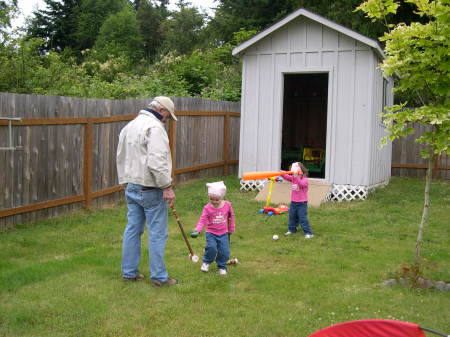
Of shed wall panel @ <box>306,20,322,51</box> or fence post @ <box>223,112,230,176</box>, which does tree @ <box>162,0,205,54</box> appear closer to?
fence post @ <box>223,112,230,176</box>

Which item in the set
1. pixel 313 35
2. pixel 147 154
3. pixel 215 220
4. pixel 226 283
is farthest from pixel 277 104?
pixel 147 154

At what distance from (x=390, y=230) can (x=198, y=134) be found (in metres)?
6.12

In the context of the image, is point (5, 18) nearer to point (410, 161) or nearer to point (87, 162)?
point (87, 162)

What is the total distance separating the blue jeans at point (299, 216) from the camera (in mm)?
A: 8281

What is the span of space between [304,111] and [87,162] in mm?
9076

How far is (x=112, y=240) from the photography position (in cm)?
787

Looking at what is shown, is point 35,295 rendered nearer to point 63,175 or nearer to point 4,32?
point 63,175

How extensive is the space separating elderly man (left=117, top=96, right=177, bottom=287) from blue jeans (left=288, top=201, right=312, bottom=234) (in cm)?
297

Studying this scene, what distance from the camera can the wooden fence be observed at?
16.4 meters

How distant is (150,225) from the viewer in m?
5.75

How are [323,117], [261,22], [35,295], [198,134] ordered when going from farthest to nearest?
[261,22], [323,117], [198,134], [35,295]

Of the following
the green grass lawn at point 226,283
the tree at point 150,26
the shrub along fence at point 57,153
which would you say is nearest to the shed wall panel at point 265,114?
the shrub along fence at point 57,153

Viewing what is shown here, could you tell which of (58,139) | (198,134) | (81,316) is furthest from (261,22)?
(81,316)

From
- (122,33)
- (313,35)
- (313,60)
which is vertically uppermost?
(122,33)
